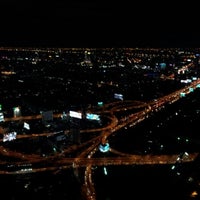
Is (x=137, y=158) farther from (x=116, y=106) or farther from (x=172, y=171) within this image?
(x=116, y=106)

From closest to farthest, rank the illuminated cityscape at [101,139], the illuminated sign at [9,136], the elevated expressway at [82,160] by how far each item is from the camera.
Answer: the illuminated cityscape at [101,139] < the elevated expressway at [82,160] < the illuminated sign at [9,136]

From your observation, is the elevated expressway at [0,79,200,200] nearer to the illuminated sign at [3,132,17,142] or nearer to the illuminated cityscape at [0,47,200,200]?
the illuminated cityscape at [0,47,200,200]

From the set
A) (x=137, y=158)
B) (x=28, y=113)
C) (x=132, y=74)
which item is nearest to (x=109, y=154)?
(x=137, y=158)

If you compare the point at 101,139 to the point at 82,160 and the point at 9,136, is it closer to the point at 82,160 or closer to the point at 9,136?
Result: the point at 82,160

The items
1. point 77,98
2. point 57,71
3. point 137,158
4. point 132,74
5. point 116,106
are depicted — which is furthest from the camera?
point 57,71

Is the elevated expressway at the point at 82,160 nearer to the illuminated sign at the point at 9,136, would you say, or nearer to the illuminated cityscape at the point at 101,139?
the illuminated cityscape at the point at 101,139

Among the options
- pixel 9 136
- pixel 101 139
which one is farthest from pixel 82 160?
pixel 9 136

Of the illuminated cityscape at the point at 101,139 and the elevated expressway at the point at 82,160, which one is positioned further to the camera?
the elevated expressway at the point at 82,160

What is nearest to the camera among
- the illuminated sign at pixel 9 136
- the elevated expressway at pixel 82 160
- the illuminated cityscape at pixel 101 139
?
the illuminated cityscape at pixel 101 139

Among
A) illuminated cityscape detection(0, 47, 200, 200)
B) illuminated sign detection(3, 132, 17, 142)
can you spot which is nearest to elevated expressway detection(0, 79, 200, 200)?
illuminated cityscape detection(0, 47, 200, 200)

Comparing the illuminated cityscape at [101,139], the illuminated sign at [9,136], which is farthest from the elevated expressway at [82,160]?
the illuminated sign at [9,136]
